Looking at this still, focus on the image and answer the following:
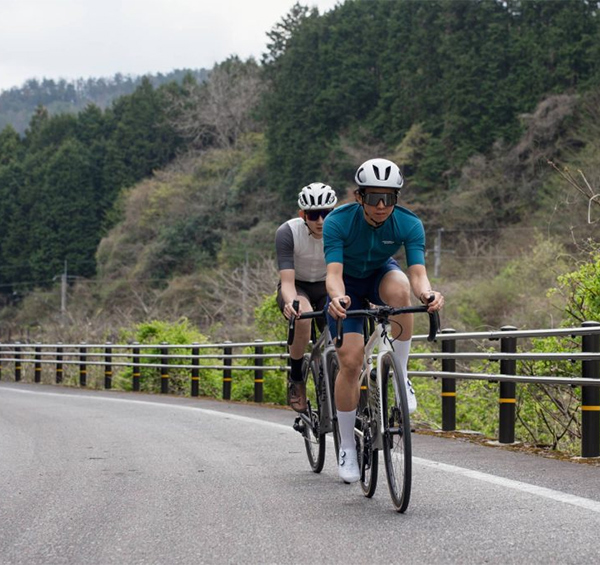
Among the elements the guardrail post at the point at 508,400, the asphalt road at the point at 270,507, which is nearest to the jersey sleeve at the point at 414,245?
the asphalt road at the point at 270,507

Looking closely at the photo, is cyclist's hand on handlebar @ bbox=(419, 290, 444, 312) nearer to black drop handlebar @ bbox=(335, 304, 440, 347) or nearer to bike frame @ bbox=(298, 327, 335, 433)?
black drop handlebar @ bbox=(335, 304, 440, 347)

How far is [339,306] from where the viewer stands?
609 cm

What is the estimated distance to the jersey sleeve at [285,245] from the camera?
27.0ft

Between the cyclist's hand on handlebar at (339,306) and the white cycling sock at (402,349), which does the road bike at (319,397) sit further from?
the cyclist's hand on handlebar at (339,306)

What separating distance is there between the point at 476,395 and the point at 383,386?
7.46 metres

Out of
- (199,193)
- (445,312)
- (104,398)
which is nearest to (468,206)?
(445,312)

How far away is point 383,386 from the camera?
248 inches

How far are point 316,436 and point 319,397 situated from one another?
0.97 ft

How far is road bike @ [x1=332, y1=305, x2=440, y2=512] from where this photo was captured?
19.6 feet

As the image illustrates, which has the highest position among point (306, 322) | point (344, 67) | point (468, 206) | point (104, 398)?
point (344, 67)

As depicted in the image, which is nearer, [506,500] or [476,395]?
[506,500]

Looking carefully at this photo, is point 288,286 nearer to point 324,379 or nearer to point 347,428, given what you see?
point 324,379

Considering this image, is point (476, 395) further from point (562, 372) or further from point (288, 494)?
point (288, 494)

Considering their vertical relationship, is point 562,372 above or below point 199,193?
below
